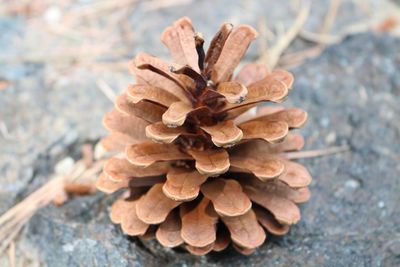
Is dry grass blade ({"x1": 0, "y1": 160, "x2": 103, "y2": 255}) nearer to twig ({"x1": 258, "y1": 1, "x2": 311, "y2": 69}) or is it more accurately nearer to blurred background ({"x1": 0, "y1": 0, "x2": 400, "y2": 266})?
blurred background ({"x1": 0, "y1": 0, "x2": 400, "y2": 266})

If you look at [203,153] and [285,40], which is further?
[285,40]

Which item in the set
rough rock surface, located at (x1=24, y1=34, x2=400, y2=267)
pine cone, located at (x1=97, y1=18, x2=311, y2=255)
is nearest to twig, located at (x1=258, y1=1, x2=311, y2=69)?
rough rock surface, located at (x1=24, y1=34, x2=400, y2=267)

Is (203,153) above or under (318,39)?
above

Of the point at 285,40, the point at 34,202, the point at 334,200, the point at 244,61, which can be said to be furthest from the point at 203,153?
the point at 285,40

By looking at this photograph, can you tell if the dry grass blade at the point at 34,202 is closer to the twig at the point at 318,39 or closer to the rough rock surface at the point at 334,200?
the rough rock surface at the point at 334,200

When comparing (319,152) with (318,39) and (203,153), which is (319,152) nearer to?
(203,153)

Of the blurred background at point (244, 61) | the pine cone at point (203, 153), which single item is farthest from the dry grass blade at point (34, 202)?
the pine cone at point (203, 153)
